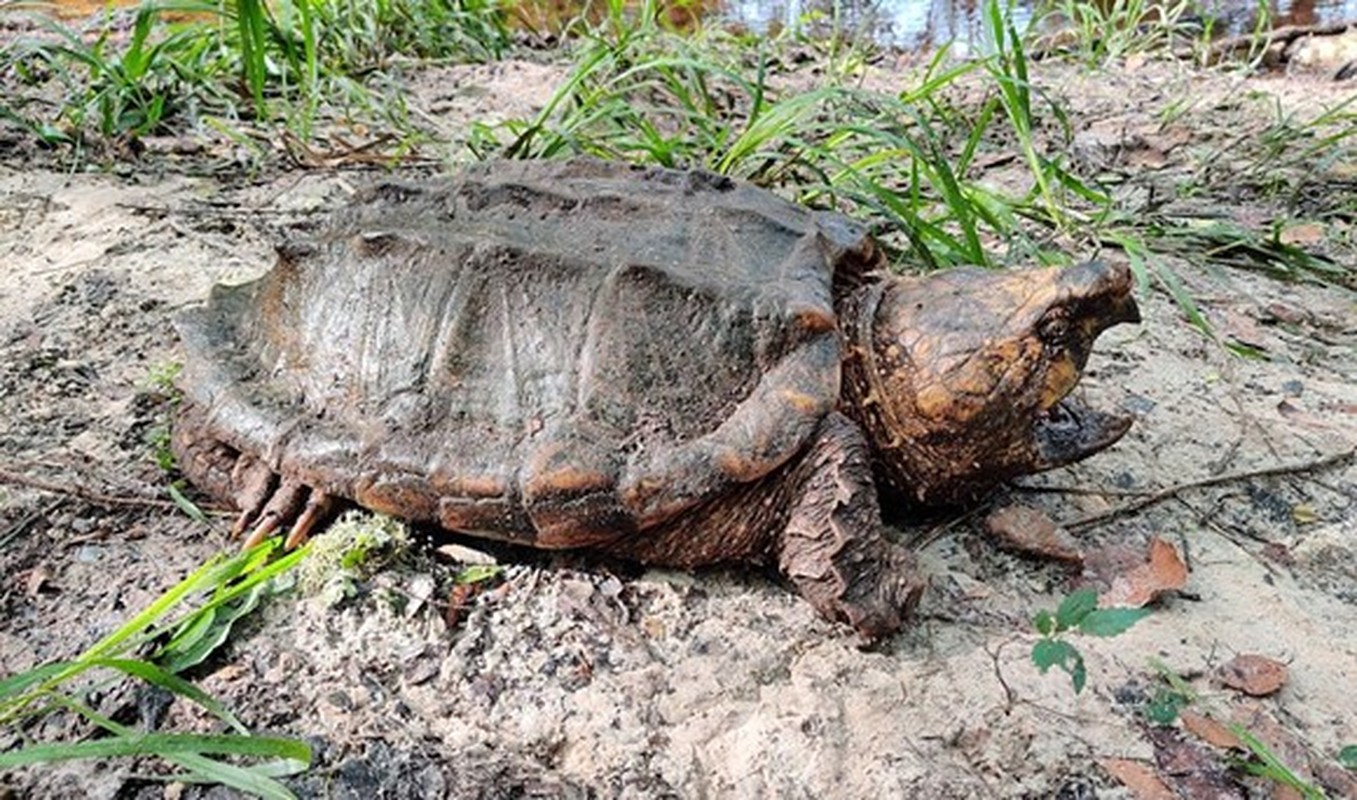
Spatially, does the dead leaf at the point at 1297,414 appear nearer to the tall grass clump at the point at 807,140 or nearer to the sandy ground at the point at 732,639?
the sandy ground at the point at 732,639

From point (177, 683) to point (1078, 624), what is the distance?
1414mm

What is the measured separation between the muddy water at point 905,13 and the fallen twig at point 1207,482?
13.2 ft

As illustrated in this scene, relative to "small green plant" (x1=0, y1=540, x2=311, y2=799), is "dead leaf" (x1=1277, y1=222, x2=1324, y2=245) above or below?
below

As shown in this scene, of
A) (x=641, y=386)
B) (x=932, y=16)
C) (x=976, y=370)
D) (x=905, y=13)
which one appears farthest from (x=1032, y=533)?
(x=905, y=13)

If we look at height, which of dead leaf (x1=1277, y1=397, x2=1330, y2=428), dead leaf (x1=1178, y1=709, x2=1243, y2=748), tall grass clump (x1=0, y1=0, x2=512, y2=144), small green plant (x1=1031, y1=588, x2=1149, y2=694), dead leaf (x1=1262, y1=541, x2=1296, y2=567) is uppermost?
tall grass clump (x1=0, y1=0, x2=512, y2=144)

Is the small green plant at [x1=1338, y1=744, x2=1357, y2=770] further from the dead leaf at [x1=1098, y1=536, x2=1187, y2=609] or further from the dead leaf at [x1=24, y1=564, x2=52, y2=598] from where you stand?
the dead leaf at [x1=24, y1=564, x2=52, y2=598]

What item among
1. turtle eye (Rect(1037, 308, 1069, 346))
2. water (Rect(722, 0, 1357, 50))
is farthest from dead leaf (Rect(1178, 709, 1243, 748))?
water (Rect(722, 0, 1357, 50))

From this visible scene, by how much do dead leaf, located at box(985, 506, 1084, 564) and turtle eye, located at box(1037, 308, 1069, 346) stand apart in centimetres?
39

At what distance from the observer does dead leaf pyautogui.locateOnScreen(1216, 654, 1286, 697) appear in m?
1.83

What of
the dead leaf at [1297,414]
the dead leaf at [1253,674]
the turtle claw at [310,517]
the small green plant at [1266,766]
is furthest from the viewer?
the dead leaf at [1297,414]

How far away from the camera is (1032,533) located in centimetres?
220

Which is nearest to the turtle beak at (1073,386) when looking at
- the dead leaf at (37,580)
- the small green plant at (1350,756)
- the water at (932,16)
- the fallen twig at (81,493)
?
the small green plant at (1350,756)

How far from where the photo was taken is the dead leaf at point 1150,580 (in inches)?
→ 81.0

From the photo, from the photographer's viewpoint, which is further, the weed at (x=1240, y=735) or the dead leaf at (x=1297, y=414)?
the dead leaf at (x=1297, y=414)
